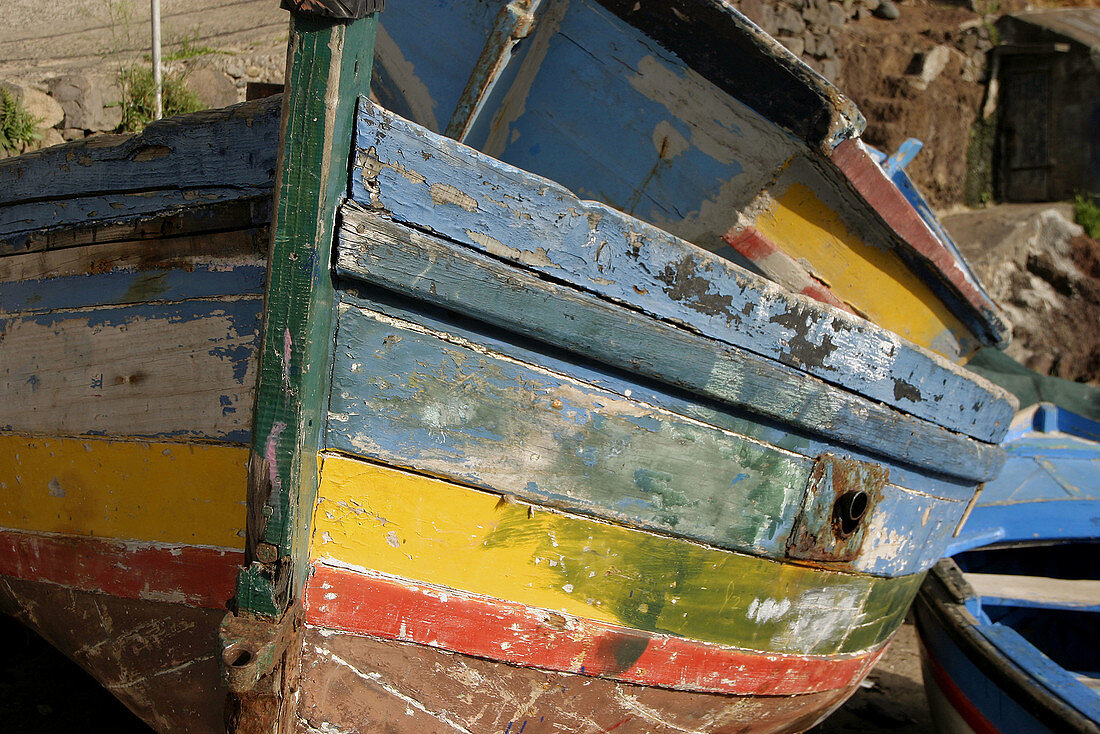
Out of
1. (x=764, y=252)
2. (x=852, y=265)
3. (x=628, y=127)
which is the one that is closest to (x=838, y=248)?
(x=852, y=265)

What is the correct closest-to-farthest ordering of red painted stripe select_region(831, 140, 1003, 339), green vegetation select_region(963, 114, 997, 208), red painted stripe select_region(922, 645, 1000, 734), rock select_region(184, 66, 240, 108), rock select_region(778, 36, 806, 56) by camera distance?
1. red painted stripe select_region(831, 140, 1003, 339)
2. red painted stripe select_region(922, 645, 1000, 734)
3. rock select_region(184, 66, 240, 108)
4. rock select_region(778, 36, 806, 56)
5. green vegetation select_region(963, 114, 997, 208)

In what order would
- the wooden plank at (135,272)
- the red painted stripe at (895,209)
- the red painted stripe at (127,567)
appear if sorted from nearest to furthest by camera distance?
1. the wooden plank at (135,272)
2. the red painted stripe at (127,567)
3. the red painted stripe at (895,209)

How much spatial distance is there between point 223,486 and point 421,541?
395mm

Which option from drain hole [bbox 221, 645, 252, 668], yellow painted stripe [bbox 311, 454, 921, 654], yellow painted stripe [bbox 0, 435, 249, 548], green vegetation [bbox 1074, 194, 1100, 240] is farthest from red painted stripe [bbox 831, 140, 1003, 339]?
green vegetation [bbox 1074, 194, 1100, 240]

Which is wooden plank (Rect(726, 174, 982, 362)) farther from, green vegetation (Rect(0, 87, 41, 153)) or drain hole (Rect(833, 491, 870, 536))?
green vegetation (Rect(0, 87, 41, 153))

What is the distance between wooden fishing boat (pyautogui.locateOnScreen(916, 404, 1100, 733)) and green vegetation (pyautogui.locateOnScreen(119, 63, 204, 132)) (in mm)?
4276

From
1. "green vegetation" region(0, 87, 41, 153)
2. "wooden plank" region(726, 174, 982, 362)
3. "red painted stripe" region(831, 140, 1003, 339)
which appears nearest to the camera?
"red painted stripe" region(831, 140, 1003, 339)

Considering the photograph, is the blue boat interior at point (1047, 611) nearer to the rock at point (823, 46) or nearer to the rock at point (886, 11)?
the rock at point (823, 46)

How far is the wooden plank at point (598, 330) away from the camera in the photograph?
126 cm

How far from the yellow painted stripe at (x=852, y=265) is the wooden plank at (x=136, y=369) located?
3.92 ft

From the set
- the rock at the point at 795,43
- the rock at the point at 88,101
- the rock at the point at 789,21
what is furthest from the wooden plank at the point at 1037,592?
the rock at the point at 789,21

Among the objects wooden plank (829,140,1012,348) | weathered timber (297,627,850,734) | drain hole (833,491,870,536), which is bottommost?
weathered timber (297,627,850,734)

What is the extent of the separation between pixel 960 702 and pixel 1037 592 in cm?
57

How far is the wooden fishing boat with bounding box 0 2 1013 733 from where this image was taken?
1277 millimetres
